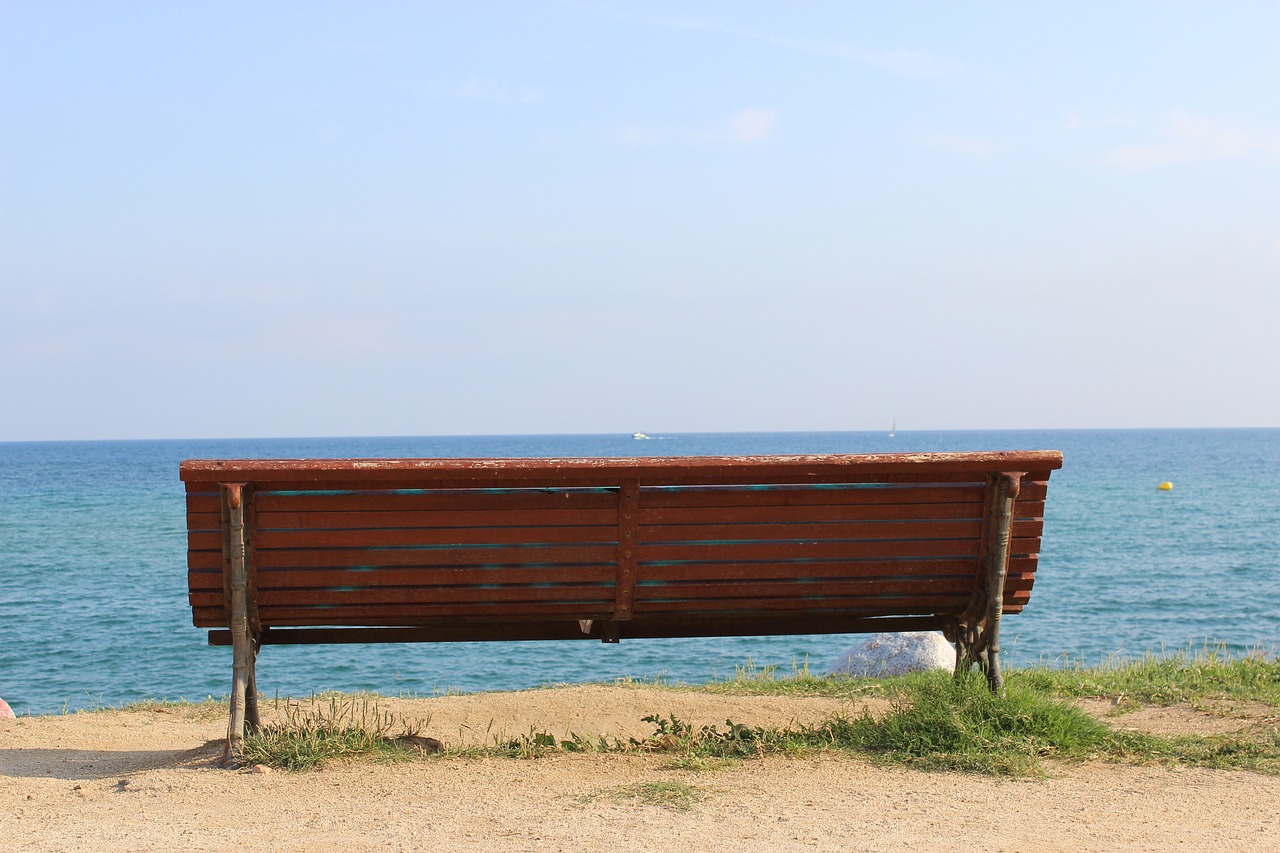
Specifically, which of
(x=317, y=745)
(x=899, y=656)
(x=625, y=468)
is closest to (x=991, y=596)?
(x=625, y=468)

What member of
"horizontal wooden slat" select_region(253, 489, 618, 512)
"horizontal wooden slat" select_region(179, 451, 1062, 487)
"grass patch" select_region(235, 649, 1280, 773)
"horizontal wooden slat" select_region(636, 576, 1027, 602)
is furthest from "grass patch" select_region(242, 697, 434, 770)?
"horizontal wooden slat" select_region(636, 576, 1027, 602)

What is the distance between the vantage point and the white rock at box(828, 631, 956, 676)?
34.8 feet

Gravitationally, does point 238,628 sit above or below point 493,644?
above

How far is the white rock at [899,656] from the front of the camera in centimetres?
1059

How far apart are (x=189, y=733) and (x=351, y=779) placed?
2.96 m

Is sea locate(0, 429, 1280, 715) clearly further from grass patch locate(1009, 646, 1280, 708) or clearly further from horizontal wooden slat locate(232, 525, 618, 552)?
horizontal wooden slat locate(232, 525, 618, 552)

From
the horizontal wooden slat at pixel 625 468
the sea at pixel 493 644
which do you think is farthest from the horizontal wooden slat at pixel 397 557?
the sea at pixel 493 644

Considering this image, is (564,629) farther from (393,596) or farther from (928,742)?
(928,742)

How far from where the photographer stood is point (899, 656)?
10.8m

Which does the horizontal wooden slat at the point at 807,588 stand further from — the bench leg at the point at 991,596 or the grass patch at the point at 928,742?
the grass patch at the point at 928,742

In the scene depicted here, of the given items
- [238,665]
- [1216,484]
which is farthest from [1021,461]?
→ [1216,484]

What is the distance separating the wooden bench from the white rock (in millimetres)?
4752

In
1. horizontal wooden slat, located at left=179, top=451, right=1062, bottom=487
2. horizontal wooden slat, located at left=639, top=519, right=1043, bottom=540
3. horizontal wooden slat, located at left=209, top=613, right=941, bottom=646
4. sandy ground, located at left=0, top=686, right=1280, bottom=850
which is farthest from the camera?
horizontal wooden slat, located at left=209, top=613, right=941, bottom=646

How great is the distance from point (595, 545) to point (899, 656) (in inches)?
243
